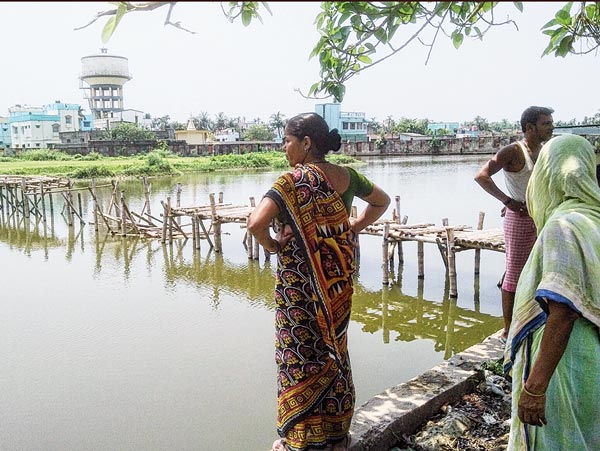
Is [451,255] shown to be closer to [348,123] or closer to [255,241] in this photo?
[255,241]

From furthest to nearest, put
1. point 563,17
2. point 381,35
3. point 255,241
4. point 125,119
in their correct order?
point 125,119, point 255,241, point 563,17, point 381,35

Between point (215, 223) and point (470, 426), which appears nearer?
point (470, 426)

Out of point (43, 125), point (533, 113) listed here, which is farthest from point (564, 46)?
point (43, 125)

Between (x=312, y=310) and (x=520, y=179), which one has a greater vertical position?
(x=520, y=179)

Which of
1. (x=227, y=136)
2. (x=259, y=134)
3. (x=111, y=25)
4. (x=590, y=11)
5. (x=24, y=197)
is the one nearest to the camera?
(x=111, y=25)

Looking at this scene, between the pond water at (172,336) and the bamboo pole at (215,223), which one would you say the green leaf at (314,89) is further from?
the bamboo pole at (215,223)

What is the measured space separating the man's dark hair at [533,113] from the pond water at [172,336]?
8.28 feet

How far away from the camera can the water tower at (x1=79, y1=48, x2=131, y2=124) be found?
62250 millimetres

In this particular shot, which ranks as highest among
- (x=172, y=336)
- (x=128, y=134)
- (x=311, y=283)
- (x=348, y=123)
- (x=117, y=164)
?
(x=348, y=123)

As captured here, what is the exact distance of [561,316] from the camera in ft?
5.47

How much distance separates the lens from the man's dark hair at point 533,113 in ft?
12.0

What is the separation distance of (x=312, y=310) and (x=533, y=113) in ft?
7.17

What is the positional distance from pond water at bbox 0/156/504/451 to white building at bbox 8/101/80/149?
44.5 m

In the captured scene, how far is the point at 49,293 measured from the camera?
8.41 meters
